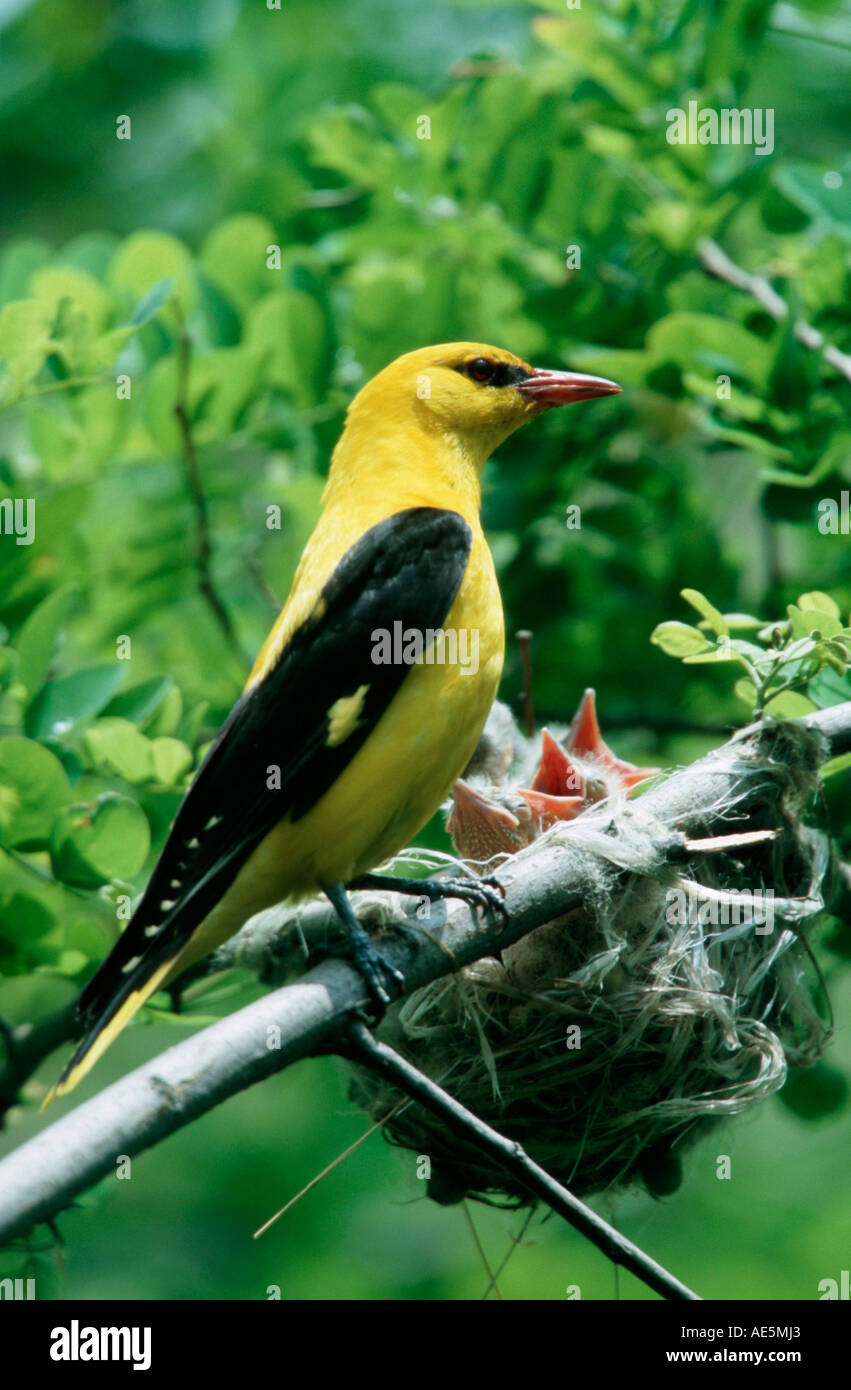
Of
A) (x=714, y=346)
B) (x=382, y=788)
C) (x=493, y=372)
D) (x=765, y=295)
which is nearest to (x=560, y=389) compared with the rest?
(x=493, y=372)

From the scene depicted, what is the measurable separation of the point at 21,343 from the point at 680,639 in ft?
6.36

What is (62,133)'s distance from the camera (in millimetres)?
8836

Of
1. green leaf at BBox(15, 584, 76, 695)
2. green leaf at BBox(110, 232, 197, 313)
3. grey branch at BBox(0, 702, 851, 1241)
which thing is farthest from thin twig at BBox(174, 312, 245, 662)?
grey branch at BBox(0, 702, 851, 1241)

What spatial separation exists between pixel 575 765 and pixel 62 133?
7106mm

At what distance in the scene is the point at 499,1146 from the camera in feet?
8.25

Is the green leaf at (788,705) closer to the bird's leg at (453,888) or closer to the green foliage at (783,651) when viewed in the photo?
the green foliage at (783,651)

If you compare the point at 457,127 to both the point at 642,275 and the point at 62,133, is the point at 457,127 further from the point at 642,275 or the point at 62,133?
the point at 62,133

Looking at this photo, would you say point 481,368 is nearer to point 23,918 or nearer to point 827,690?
point 827,690

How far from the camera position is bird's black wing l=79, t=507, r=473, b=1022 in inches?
116

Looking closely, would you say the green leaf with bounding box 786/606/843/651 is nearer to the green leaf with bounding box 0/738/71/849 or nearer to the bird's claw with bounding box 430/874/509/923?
the bird's claw with bounding box 430/874/509/923

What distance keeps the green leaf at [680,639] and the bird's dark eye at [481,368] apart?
141 centimetres

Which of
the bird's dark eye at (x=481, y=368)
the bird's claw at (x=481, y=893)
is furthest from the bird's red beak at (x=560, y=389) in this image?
the bird's claw at (x=481, y=893)

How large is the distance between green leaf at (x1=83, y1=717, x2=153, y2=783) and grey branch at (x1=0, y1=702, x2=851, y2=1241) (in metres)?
0.59

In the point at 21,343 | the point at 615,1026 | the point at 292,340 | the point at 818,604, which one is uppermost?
the point at 292,340
